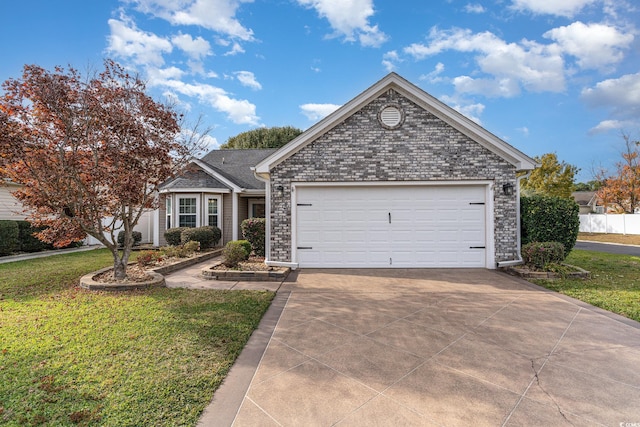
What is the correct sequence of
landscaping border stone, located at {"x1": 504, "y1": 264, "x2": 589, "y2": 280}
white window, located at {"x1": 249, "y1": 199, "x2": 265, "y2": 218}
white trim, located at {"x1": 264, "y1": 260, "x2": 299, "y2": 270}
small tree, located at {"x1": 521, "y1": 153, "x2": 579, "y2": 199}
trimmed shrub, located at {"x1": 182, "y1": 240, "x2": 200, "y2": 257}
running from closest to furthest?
landscaping border stone, located at {"x1": 504, "y1": 264, "x2": 589, "y2": 280}
white trim, located at {"x1": 264, "y1": 260, "x2": 299, "y2": 270}
trimmed shrub, located at {"x1": 182, "y1": 240, "x2": 200, "y2": 257}
white window, located at {"x1": 249, "y1": 199, "x2": 265, "y2": 218}
small tree, located at {"x1": 521, "y1": 153, "x2": 579, "y2": 199}

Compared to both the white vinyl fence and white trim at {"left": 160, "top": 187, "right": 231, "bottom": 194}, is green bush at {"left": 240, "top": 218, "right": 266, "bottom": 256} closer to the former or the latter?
white trim at {"left": 160, "top": 187, "right": 231, "bottom": 194}

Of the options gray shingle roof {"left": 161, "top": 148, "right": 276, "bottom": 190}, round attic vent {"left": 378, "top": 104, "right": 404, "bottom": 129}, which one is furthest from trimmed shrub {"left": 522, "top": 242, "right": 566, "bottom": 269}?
gray shingle roof {"left": 161, "top": 148, "right": 276, "bottom": 190}

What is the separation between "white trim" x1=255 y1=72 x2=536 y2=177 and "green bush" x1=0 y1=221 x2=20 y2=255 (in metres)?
10.8

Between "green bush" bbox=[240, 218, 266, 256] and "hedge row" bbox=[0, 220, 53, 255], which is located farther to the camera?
"hedge row" bbox=[0, 220, 53, 255]

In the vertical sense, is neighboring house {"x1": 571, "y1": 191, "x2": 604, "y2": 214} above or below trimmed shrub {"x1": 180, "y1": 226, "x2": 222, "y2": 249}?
above

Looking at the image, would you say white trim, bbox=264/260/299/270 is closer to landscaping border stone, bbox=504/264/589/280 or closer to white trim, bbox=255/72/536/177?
white trim, bbox=255/72/536/177

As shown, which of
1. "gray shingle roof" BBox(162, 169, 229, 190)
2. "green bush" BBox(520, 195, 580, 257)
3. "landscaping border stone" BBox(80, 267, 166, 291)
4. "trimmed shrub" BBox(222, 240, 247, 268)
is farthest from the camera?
"gray shingle roof" BBox(162, 169, 229, 190)

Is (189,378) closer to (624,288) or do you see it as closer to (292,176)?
(292,176)

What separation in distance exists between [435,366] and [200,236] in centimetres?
1070

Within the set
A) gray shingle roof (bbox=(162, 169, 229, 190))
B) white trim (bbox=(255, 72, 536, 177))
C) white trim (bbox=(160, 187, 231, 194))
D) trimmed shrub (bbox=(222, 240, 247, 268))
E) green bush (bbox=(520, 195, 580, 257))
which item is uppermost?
white trim (bbox=(255, 72, 536, 177))

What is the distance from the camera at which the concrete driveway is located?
238 centimetres

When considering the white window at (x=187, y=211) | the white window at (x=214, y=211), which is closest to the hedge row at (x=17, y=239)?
the white window at (x=187, y=211)

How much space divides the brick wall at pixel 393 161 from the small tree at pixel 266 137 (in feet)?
78.4

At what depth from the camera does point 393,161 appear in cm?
840
